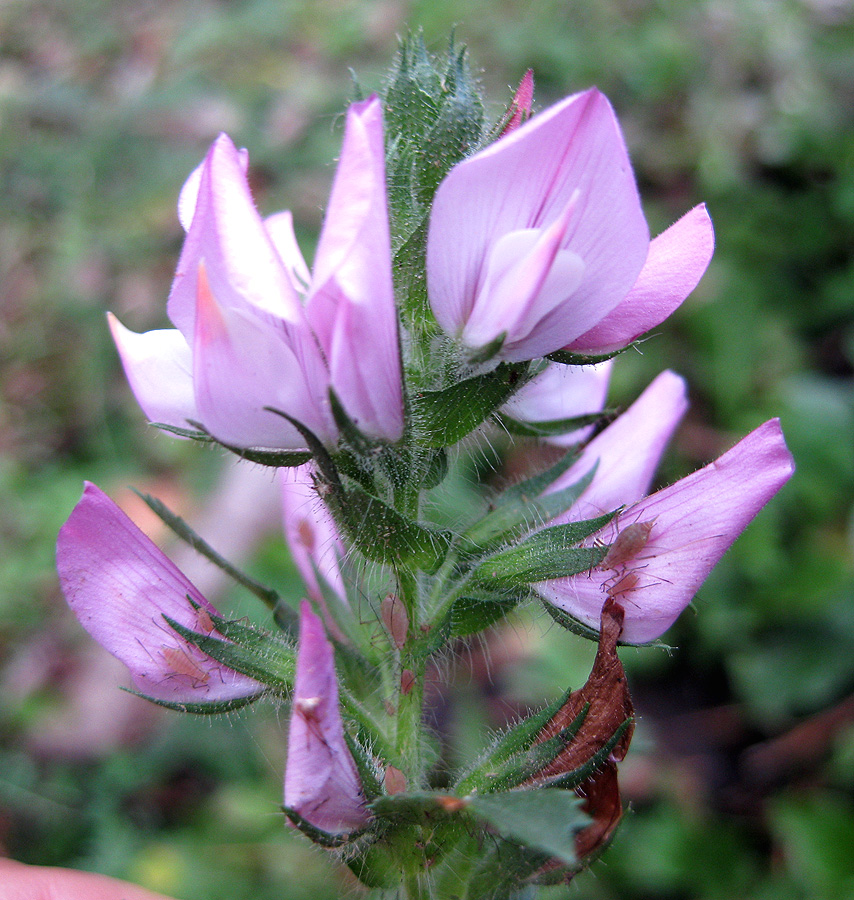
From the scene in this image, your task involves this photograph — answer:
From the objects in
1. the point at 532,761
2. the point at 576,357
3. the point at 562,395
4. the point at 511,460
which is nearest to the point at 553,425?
the point at 562,395

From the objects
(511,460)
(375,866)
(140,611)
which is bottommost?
(511,460)

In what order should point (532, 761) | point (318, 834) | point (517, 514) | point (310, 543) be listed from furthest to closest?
1. point (310, 543)
2. point (517, 514)
3. point (532, 761)
4. point (318, 834)

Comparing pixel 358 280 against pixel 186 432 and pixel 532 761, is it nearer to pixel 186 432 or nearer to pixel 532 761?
pixel 186 432

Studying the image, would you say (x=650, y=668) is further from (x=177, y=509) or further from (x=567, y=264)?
(x=567, y=264)

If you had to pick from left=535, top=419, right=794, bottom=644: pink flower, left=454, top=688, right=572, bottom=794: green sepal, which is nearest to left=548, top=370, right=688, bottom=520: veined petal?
left=535, top=419, right=794, bottom=644: pink flower

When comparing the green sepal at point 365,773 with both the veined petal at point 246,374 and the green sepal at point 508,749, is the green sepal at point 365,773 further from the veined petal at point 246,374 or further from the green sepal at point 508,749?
the veined petal at point 246,374

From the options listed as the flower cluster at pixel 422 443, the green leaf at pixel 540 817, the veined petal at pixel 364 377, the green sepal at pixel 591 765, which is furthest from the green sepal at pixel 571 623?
the veined petal at pixel 364 377

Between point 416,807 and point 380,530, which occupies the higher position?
point 380,530

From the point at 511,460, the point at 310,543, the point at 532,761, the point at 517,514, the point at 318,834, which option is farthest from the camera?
the point at 511,460
